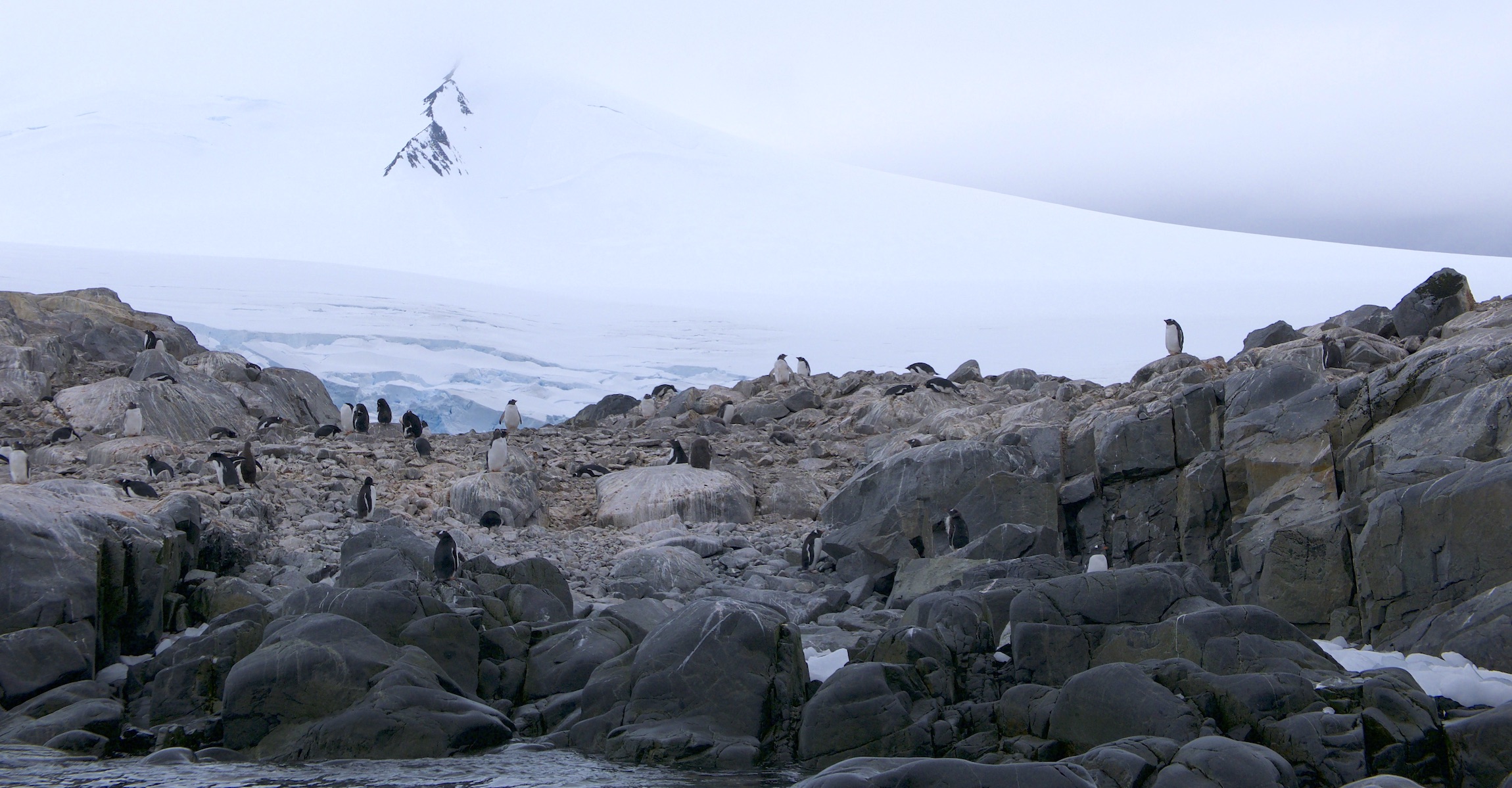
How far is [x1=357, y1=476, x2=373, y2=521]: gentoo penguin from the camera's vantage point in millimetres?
12172

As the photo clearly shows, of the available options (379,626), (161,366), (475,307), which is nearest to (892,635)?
(379,626)

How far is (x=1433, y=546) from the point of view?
735 cm

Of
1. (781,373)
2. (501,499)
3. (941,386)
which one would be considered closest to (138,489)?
(501,499)

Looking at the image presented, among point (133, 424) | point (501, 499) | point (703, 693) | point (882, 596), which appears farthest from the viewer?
point (133, 424)

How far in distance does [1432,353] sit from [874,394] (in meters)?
9.77

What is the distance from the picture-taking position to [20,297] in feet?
61.4

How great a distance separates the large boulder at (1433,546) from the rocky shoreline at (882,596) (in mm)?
20

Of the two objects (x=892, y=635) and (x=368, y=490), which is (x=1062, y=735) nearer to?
(x=892, y=635)

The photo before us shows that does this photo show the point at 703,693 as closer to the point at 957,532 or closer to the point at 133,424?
the point at 957,532

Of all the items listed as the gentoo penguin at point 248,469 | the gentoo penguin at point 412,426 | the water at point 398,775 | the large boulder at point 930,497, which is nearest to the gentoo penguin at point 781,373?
the gentoo penguin at point 412,426

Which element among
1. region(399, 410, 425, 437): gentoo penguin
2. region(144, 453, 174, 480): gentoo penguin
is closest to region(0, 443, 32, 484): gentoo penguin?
region(144, 453, 174, 480): gentoo penguin

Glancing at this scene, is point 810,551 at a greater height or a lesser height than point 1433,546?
lesser

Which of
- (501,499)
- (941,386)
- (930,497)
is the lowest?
(501,499)

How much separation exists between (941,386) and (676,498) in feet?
18.5
